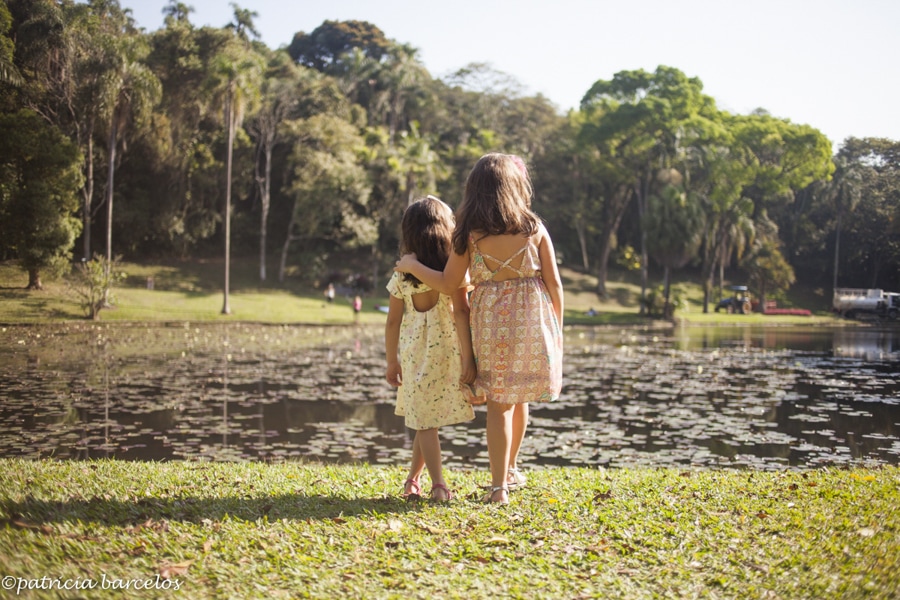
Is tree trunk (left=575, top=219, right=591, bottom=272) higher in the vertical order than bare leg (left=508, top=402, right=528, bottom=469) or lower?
higher

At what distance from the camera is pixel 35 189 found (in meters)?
8.87

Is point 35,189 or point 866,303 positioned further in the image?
point 866,303

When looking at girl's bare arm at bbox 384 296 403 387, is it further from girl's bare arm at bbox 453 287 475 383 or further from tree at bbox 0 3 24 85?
tree at bbox 0 3 24 85

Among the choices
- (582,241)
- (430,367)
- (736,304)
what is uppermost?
(582,241)

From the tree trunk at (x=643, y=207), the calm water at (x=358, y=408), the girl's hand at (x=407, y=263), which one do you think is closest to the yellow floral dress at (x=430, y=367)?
the girl's hand at (x=407, y=263)

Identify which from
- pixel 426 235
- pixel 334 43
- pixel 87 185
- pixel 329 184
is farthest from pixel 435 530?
pixel 334 43

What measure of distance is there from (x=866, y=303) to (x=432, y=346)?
37.7 m

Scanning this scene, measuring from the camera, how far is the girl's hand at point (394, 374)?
502cm

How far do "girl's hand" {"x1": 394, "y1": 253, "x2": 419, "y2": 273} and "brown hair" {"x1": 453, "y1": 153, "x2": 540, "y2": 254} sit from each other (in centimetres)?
28

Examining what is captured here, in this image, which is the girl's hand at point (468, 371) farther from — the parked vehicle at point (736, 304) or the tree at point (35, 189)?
the parked vehicle at point (736, 304)

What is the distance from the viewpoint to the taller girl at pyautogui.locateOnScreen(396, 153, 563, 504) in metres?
4.71

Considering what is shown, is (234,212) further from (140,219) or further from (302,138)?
(140,219)

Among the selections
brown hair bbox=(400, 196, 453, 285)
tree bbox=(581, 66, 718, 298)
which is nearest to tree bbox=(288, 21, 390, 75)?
tree bbox=(581, 66, 718, 298)

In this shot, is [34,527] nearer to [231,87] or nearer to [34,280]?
[34,280]
